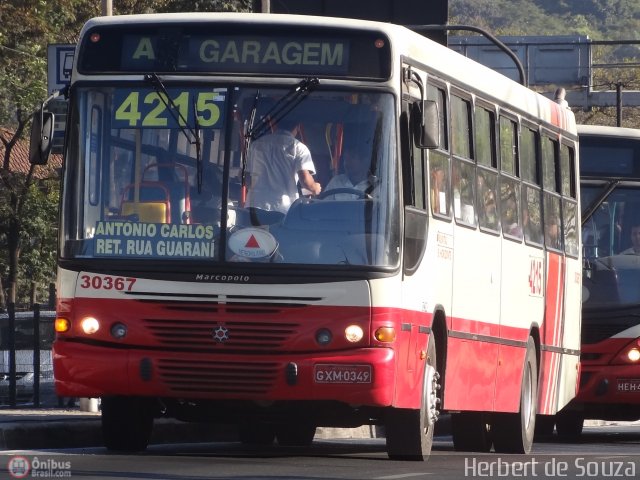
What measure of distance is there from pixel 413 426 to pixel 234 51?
2905mm

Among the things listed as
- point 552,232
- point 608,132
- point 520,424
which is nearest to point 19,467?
point 520,424

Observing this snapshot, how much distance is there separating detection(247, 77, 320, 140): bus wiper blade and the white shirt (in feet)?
0.23

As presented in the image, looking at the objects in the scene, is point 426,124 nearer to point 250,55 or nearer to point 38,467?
point 250,55

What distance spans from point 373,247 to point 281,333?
833mm

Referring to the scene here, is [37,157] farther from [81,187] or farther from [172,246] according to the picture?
[172,246]

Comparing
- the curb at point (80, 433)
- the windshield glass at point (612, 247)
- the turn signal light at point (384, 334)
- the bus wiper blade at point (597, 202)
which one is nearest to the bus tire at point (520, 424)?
the curb at point (80, 433)

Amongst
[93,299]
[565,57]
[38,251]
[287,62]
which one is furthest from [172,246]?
[38,251]

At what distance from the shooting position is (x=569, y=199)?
17.8 m

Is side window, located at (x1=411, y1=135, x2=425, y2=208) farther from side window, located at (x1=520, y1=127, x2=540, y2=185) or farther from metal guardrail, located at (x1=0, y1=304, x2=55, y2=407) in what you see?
metal guardrail, located at (x1=0, y1=304, x2=55, y2=407)

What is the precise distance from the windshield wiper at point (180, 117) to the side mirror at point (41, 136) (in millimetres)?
776

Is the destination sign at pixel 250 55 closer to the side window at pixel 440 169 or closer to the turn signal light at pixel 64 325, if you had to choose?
the side window at pixel 440 169

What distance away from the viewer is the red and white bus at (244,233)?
1169cm

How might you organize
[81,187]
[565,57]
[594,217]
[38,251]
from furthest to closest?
[38,251], [565,57], [594,217], [81,187]

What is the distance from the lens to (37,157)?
12.3 m
